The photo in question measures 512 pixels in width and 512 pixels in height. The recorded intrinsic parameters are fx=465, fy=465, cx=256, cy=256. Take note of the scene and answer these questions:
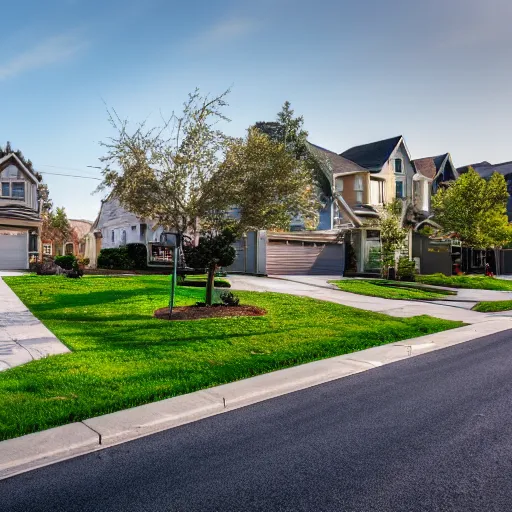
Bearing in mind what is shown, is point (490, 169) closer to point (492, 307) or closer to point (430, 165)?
point (430, 165)

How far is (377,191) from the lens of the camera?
36844mm

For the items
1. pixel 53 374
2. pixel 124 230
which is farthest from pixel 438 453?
pixel 124 230

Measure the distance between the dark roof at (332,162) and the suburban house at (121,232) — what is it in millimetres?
12861

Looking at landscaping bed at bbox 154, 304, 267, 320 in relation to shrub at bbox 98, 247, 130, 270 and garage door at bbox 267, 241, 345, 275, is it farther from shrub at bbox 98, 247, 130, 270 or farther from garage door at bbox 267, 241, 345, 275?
garage door at bbox 267, 241, 345, 275

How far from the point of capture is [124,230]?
106 ft

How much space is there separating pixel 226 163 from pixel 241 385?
26.5 feet

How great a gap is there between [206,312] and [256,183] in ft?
12.8

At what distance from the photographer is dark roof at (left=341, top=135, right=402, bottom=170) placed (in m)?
37.4

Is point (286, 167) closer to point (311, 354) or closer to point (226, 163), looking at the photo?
point (226, 163)

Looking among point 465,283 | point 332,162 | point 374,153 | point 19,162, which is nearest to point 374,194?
point 332,162

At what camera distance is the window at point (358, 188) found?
1379 inches

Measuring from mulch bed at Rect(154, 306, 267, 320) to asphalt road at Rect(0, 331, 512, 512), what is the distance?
19.6ft

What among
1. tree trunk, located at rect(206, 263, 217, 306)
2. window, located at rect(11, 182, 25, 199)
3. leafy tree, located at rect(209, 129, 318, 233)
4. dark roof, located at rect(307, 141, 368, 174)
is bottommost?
tree trunk, located at rect(206, 263, 217, 306)

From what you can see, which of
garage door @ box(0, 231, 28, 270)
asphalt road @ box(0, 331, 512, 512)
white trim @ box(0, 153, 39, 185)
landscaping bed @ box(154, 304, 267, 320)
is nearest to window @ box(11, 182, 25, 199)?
white trim @ box(0, 153, 39, 185)
